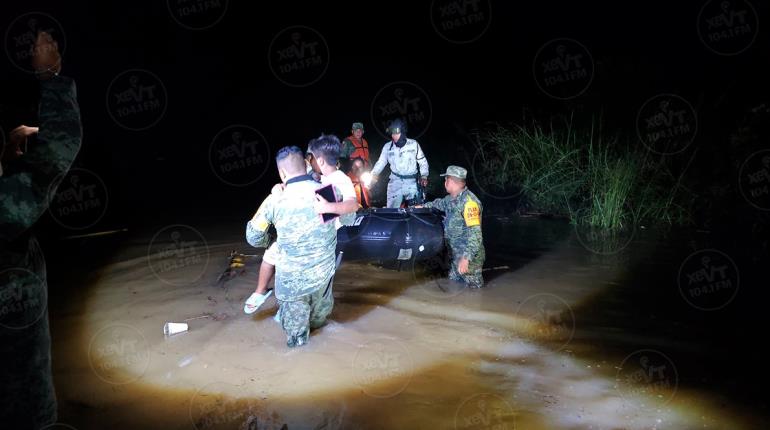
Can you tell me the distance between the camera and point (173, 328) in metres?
4.55

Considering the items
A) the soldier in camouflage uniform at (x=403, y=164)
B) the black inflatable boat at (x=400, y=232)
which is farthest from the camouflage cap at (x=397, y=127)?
the black inflatable boat at (x=400, y=232)

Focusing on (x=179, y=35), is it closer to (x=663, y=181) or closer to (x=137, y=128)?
(x=137, y=128)

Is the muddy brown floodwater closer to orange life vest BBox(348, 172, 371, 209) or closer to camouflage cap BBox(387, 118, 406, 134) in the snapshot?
orange life vest BBox(348, 172, 371, 209)

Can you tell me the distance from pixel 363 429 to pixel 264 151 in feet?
69.4

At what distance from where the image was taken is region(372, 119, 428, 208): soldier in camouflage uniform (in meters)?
8.23

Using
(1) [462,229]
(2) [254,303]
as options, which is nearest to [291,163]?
(2) [254,303]

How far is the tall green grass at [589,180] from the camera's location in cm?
947

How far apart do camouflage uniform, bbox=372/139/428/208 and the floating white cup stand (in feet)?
14.7

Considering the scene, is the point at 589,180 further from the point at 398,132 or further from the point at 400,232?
the point at 400,232

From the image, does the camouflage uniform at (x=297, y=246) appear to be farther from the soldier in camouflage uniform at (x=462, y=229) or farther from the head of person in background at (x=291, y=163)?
the soldier in camouflage uniform at (x=462, y=229)

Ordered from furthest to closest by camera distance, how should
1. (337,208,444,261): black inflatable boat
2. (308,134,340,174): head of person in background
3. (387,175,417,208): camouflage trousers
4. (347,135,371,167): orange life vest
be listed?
(347,135,371,167): orange life vest → (387,175,417,208): camouflage trousers → (337,208,444,261): black inflatable boat → (308,134,340,174): head of person in background

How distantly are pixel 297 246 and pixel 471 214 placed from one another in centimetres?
238

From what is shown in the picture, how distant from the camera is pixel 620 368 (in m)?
3.98

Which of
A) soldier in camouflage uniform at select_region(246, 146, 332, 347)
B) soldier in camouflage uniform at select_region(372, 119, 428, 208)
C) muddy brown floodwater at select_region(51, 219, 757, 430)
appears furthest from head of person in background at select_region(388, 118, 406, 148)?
soldier in camouflage uniform at select_region(246, 146, 332, 347)
